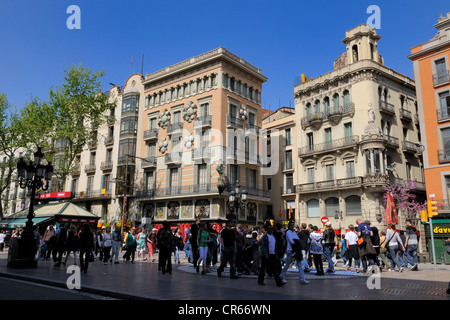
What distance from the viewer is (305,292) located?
26.8 feet

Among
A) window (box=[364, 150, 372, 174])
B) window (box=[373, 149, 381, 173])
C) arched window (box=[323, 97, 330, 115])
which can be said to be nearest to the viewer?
window (box=[373, 149, 381, 173])

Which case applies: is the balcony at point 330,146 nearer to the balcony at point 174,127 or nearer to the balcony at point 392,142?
the balcony at point 392,142

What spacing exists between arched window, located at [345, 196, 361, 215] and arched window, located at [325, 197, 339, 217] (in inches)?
43.3

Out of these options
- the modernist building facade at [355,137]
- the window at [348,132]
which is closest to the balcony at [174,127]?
the modernist building facade at [355,137]

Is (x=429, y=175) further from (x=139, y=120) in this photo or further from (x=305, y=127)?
(x=139, y=120)

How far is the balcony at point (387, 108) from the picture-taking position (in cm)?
3266

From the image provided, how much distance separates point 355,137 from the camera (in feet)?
107

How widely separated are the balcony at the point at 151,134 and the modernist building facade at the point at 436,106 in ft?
82.6

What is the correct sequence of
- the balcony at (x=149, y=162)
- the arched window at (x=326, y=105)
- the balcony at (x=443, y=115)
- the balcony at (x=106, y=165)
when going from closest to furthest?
the balcony at (x=443, y=115)
the arched window at (x=326, y=105)
the balcony at (x=149, y=162)
the balcony at (x=106, y=165)

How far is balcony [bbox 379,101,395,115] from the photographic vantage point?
32656 millimetres

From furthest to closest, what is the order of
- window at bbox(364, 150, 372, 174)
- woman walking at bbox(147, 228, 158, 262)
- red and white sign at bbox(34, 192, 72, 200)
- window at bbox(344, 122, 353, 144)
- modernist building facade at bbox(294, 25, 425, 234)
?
red and white sign at bbox(34, 192, 72, 200) < window at bbox(344, 122, 353, 144) < modernist building facade at bbox(294, 25, 425, 234) < window at bbox(364, 150, 372, 174) < woman walking at bbox(147, 228, 158, 262)

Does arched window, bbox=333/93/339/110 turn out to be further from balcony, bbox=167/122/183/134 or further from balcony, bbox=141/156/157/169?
balcony, bbox=141/156/157/169

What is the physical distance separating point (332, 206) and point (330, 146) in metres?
5.78

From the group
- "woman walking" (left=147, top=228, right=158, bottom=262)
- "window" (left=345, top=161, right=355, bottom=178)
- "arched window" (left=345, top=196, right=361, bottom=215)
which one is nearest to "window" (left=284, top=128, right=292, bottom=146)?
"window" (left=345, top=161, right=355, bottom=178)
